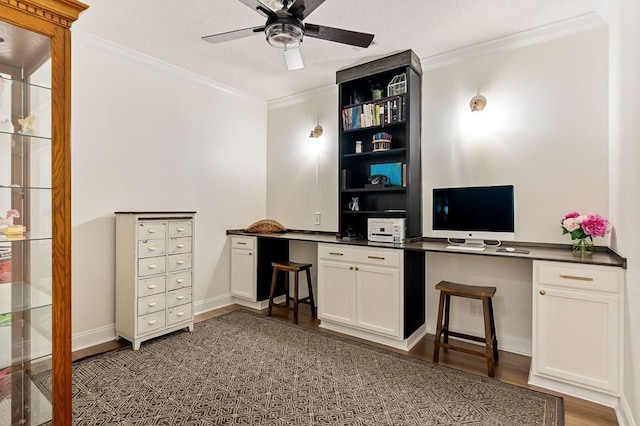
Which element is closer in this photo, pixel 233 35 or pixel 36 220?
pixel 36 220

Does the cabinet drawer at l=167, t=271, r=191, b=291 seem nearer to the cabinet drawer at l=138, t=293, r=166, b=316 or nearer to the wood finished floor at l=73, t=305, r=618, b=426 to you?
the cabinet drawer at l=138, t=293, r=166, b=316

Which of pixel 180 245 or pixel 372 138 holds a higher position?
pixel 372 138

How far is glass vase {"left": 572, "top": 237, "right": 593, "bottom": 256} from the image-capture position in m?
2.47

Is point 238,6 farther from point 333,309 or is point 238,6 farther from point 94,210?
point 333,309

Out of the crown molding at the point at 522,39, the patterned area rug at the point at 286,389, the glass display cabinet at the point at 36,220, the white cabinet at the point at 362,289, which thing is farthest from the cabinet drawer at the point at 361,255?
the glass display cabinet at the point at 36,220

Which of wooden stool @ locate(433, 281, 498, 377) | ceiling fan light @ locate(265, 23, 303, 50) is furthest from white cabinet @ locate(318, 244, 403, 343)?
ceiling fan light @ locate(265, 23, 303, 50)

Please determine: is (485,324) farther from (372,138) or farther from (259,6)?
(259,6)

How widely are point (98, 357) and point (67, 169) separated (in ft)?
6.37

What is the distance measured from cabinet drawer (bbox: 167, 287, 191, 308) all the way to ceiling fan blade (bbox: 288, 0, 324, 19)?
263 cm

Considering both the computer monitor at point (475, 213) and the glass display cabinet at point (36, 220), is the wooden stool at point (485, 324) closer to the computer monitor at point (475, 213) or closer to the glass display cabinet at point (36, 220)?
the computer monitor at point (475, 213)

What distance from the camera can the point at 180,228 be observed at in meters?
3.29

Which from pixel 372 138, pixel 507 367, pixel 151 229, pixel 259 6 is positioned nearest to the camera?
pixel 259 6

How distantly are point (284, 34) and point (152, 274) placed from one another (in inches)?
92.5

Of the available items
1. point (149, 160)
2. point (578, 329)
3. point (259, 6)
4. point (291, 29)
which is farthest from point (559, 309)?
point (149, 160)
